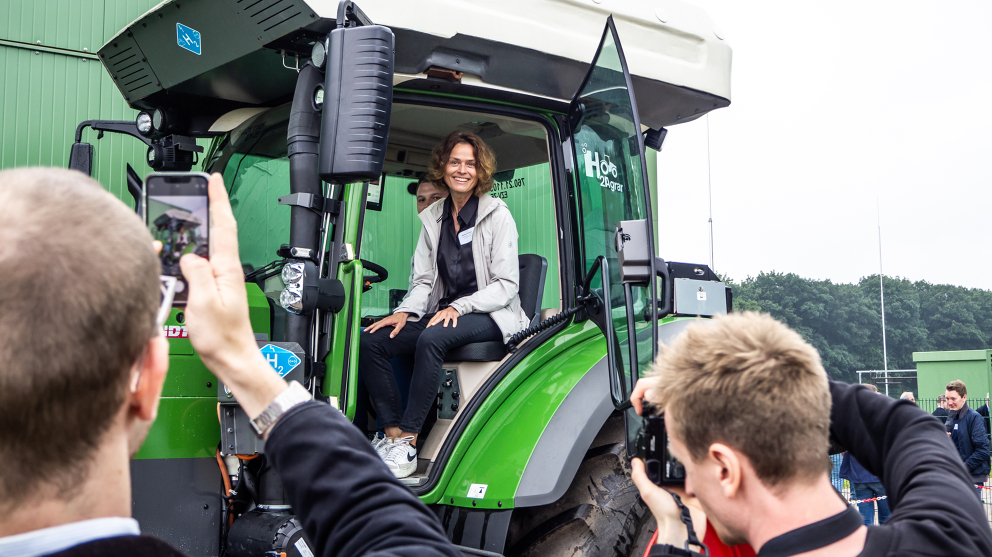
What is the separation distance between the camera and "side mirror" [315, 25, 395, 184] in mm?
2420

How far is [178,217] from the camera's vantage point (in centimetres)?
106

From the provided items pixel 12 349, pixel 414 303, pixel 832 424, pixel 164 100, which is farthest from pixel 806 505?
pixel 164 100

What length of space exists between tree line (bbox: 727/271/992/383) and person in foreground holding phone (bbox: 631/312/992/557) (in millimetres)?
46678

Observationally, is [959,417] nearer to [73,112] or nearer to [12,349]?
[73,112]

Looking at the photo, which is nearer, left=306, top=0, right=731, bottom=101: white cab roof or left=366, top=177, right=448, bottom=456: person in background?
left=306, top=0, right=731, bottom=101: white cab roof

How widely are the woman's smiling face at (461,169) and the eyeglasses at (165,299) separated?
267 cm

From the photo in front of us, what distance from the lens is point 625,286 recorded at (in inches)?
113

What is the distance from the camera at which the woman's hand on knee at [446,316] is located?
341cm

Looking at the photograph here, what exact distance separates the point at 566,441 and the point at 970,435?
22.7ft

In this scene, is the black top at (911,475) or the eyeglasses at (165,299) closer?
the eyeglasses at (165,299)

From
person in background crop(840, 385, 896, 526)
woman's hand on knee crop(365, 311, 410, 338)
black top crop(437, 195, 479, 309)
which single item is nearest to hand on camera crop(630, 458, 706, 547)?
woman's hand on knee crop(365, 311, 410, 338)

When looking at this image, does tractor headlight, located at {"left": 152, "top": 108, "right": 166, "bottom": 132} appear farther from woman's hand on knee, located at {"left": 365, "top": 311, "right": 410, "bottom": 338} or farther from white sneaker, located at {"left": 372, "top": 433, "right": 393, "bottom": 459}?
white sneaker, located at {"left": 372, "top": 433, "right": 393, "bottom": 459}

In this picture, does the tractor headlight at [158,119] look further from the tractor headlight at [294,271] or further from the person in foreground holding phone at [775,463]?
the person in foreground holding phone at [775,463]

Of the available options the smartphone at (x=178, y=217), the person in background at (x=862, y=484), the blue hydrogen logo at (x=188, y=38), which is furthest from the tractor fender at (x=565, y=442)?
the person in background at (x=862, y=484)
